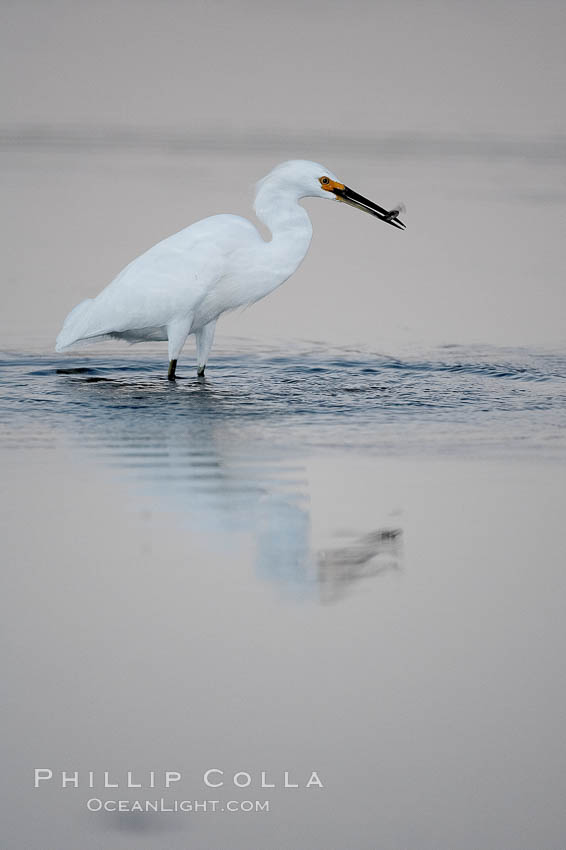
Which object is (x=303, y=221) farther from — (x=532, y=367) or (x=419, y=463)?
(x=419, y=463)

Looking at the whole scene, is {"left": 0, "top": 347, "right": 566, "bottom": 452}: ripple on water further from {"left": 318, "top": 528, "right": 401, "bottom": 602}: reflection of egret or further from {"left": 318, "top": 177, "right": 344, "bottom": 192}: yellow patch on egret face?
{"left": 318, "top": 528, "right": 401, "bottom": 602}: reflection of egret

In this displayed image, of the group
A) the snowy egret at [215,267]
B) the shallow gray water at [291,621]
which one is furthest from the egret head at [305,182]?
the shallow gray water at [291,621]

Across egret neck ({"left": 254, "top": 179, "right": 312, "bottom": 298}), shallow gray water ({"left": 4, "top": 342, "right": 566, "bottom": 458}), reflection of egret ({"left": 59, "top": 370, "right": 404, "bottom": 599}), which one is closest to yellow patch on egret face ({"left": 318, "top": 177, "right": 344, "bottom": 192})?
egret neck ({"left": 254, "top": 179, "right": 312, "bottom": 298})

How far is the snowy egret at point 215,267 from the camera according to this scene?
8555 millimetres

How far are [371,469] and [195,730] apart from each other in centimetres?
263

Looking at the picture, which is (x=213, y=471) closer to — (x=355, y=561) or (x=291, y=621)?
(x=355, y=561)

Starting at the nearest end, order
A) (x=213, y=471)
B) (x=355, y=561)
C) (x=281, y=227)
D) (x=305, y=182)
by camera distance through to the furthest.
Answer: (x=355, y=561), (x=213, y=471), (x=305, y=182), (x=281, y=227)

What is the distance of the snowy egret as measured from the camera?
28.1 feet

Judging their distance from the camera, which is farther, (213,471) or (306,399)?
(306,399)

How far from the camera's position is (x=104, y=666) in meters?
4.32

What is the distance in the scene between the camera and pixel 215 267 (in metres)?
8.52

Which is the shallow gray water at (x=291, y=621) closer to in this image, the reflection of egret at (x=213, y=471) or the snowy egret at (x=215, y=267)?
the reflection of egret at (x=213, y=471)

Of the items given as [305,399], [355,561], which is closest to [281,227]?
[305,399]

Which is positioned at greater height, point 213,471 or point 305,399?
point 305,399
